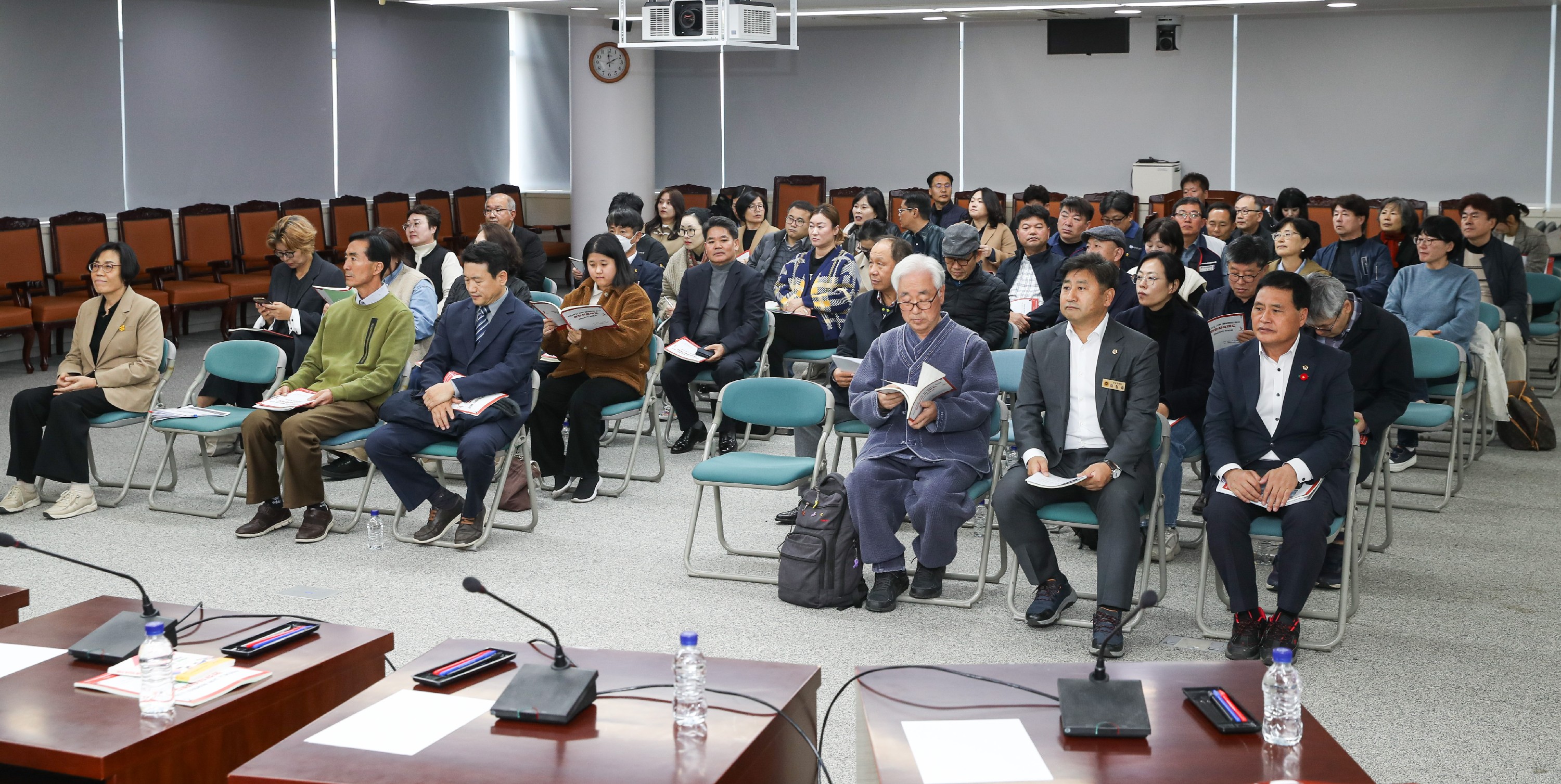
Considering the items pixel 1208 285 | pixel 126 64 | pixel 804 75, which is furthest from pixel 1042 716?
pixel 804 75

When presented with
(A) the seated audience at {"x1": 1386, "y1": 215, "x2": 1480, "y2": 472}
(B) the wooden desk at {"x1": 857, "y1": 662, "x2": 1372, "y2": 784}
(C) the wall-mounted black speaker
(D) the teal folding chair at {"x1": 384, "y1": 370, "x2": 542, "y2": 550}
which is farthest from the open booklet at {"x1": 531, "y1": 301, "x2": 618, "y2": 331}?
(C) the wall-mounted black speaker

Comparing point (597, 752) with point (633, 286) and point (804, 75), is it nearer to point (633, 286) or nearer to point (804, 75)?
point (633, 286)

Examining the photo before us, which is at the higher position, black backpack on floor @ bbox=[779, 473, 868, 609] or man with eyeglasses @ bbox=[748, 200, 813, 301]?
man with eyeglasses @ bbox=[748, 200, 813, 301]

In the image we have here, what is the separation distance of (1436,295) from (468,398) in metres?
4.79

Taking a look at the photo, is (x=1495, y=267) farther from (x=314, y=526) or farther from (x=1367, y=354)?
(x=314, y=526)

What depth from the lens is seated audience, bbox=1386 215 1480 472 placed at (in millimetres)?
6641

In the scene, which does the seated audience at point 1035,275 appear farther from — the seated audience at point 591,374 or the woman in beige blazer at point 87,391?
the woman in beige blazer at point 87,391

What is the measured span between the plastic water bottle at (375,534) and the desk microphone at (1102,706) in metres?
3.73

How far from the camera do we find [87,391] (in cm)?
607

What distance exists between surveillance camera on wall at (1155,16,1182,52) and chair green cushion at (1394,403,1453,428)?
28.2 feet

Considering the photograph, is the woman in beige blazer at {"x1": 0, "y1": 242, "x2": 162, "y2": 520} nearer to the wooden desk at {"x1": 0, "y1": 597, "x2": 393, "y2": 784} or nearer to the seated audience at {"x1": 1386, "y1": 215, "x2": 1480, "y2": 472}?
the wooden desk at {"x1": 0, "y1": 597, "x2": 393, "y2": 784}

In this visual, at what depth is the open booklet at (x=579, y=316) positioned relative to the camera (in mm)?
6098

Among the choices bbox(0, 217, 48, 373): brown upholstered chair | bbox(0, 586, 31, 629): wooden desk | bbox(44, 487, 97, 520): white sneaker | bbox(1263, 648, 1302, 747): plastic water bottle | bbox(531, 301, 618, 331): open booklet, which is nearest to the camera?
bbox(1263, 648, 1302, 747): plastic water bottle

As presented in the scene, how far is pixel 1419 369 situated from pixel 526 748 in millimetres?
5141
